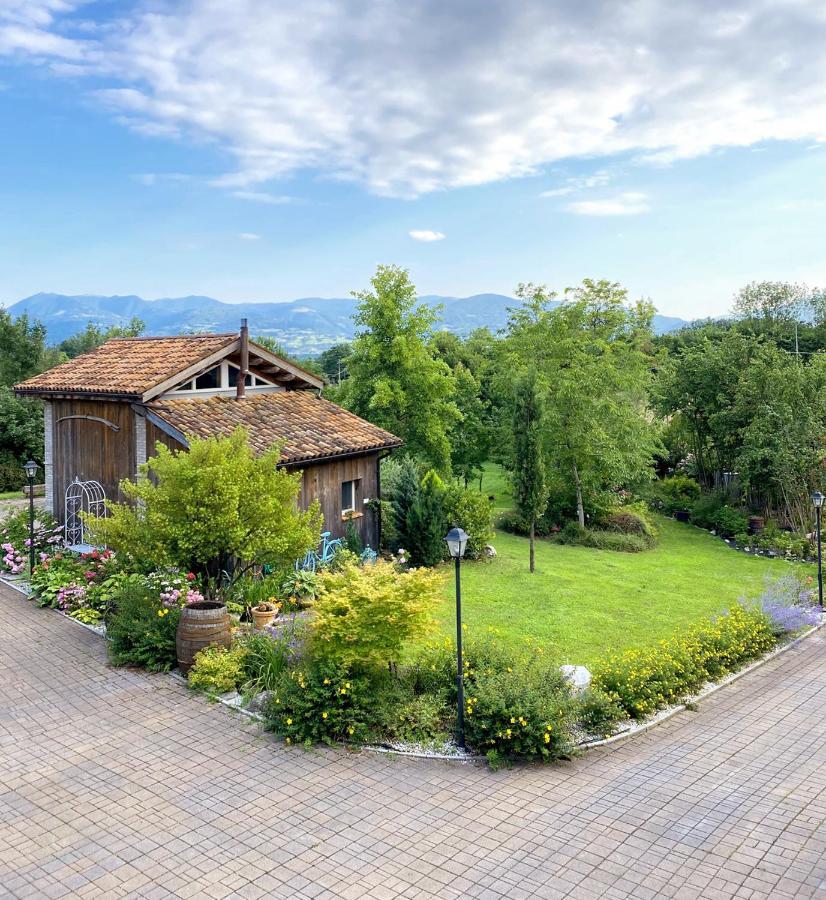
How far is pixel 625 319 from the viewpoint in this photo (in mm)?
37312

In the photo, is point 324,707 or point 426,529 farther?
point 426,529

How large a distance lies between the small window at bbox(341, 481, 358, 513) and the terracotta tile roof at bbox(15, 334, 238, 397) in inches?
180

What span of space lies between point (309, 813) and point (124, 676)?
5168mm

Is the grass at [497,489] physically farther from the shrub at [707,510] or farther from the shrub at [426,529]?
the shrub at [426,529]

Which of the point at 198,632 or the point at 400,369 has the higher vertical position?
the point at 400,369

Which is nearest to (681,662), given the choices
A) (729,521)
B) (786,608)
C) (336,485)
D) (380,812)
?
(786,608)

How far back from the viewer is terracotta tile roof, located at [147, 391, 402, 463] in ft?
54.6

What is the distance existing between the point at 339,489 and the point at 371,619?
8684mm

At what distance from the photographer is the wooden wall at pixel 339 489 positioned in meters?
18.1

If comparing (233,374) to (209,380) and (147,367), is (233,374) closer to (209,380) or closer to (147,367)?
(209,380)

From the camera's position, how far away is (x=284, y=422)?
18.6m

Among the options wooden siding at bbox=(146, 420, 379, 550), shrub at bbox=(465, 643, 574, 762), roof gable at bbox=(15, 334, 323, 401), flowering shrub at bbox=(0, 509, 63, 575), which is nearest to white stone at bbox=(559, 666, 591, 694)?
shrub at bbox=(465, 643, 574, 762)

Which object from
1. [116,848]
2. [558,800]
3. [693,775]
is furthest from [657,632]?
[116,848]

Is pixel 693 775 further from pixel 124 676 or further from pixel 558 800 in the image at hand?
pixel 124 676
